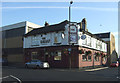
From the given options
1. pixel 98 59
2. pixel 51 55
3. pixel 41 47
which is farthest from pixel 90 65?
pixel 41 47

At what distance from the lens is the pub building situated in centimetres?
2648

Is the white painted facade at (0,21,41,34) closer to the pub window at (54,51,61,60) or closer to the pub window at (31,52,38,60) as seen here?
the pub window at (31,52,38,60)

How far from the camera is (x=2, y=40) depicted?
44.2 metres

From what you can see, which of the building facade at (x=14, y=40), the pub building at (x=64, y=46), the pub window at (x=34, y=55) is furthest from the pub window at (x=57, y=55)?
the building facade at (x=14, y=40)

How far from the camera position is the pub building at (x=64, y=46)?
26484 mm

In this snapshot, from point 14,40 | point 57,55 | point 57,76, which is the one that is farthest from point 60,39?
point 14,40

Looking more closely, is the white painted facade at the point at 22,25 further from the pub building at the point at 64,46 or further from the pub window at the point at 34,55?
the pub window at the point at 34,55

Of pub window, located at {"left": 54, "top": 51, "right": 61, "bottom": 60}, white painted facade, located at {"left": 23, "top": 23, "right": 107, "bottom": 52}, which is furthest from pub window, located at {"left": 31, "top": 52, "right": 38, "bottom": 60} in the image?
pub window, located at {"left": 54, "top": 51, "right": 61, "bottom": 60}

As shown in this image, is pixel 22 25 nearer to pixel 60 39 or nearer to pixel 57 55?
pixel 60 39

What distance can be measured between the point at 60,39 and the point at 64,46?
176 cm

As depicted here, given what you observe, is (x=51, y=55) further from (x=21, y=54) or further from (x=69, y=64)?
(x=21, y=54)

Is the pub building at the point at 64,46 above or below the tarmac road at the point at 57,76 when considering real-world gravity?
above

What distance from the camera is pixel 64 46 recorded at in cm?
2717

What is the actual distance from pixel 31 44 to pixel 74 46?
1130 cm
